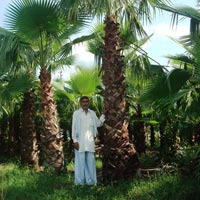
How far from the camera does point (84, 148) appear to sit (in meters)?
8.91

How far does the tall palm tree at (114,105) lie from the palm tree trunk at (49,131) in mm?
2722

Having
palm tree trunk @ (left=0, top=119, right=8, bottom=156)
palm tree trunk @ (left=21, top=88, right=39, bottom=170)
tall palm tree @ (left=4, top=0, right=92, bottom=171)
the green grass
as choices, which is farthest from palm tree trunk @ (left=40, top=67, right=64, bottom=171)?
palm tree trunk @ (left=0, top=119, right=8, bottom=156)

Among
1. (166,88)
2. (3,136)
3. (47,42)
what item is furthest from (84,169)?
(3,136)

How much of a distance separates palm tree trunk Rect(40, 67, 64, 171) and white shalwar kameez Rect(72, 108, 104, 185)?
260cm

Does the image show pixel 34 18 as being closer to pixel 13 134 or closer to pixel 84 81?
pixel 84 81

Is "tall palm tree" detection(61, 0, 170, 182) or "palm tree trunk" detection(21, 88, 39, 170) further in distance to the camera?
"palm tree trunk" detection(21, 88, 39, 170)

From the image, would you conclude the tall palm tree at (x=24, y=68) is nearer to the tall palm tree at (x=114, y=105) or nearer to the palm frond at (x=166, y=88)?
the tall palm tree at (x=114, y=105)

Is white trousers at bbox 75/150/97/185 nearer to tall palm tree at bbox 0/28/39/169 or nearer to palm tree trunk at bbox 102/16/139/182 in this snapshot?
palm tree trunk at bbox 102/16/139/182

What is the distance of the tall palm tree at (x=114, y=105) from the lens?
902 cm

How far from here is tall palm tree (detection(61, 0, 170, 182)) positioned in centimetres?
902

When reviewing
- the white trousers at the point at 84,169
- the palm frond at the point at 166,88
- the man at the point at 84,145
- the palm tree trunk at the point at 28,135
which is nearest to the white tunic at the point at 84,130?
the man at the point at 84,145

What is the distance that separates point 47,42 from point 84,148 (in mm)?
3993

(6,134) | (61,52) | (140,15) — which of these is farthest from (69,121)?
(140,15)

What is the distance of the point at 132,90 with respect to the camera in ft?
50.6
